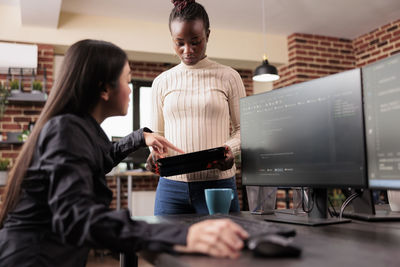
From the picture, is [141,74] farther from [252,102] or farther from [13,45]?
[252,102]

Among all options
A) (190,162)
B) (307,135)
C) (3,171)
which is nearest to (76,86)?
(190,162)

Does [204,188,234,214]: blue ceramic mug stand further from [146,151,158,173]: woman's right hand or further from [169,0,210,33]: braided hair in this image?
[169,0,210,33]: braided hair

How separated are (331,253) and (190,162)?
0.71m

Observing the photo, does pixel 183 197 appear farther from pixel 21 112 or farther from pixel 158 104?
pixel 21 112

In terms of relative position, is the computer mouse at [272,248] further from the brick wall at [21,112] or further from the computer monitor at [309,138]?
the brick wall at [21,112]

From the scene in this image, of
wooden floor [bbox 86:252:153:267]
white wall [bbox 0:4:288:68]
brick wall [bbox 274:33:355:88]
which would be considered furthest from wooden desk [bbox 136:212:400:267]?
brick wall [bbox 274:33:355:88]

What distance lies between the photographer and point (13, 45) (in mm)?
4203

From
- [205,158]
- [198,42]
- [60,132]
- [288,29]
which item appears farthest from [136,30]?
[60,132]

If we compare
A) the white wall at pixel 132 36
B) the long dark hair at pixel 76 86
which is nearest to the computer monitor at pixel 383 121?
the long dark hair at pixel 76 86

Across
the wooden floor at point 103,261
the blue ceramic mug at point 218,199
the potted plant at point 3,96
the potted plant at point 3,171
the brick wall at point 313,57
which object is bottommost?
the wooden floor at point 103,261

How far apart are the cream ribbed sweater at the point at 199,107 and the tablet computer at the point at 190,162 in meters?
0.12

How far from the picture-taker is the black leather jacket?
0.70 m

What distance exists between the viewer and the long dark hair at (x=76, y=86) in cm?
91

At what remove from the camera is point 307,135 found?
1125 mm
